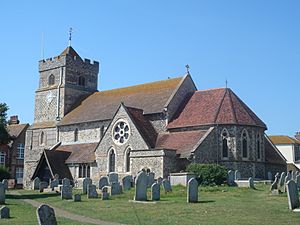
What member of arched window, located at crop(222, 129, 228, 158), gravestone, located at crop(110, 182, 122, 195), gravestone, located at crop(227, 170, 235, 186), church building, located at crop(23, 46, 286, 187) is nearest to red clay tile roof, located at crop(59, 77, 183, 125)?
church building, located at crop(23, 46, 286, 187)

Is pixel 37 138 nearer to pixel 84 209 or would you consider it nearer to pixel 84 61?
pixel 84 61

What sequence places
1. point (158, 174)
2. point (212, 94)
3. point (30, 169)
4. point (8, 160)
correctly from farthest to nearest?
1. point (8, 160)
2. point (30, 169)
3. point (212, 94)
4. point (158, 174)

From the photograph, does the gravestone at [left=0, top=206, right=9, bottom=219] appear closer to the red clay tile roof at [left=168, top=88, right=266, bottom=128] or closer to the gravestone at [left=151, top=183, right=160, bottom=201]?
the gravestone at [left=151, top=183, right=160, bottom=201]

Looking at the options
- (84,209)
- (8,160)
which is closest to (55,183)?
(84,209)

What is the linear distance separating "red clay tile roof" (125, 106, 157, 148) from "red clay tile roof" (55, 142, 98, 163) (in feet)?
20.0

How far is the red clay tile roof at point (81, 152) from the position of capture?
44.7 m

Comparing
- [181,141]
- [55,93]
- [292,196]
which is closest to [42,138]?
[55,93]

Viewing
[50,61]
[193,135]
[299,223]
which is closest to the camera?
[299,223]

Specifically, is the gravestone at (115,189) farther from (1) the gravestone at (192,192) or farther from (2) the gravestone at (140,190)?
(1) the gravestone at (192,192)

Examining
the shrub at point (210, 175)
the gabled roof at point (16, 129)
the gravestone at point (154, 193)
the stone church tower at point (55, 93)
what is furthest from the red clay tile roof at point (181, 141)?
the gabled roof at point (16, 129)

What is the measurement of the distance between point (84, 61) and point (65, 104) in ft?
22.0

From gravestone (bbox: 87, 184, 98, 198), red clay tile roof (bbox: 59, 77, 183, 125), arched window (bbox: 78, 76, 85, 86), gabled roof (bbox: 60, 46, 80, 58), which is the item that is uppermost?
gabled roof (bbox: 60, 46, 80, 58)

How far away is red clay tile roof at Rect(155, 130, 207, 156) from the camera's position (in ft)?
124

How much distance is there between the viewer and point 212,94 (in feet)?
143
